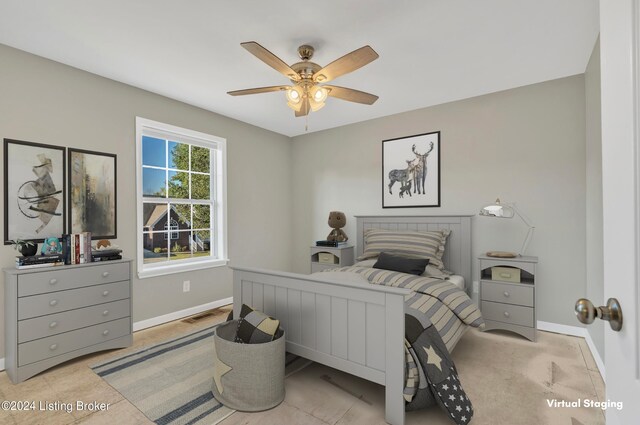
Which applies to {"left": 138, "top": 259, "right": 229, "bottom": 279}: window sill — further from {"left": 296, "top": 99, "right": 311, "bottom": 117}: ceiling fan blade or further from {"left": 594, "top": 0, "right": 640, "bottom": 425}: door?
{"left": 594, "top": 0, "right": 640, "bottom": 425}: door

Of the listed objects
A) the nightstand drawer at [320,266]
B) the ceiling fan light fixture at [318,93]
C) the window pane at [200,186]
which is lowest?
the nightstand drawer at [320,266]

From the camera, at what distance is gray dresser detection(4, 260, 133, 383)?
2.24 meters

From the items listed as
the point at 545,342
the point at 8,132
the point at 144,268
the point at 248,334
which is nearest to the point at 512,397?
the point at 545,342

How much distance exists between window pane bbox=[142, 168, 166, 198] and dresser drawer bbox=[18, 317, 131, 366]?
1370 millimetres

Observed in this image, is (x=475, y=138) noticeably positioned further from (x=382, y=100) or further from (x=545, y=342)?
(x=545, y=342)

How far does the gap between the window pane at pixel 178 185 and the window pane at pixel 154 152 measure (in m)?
0.17

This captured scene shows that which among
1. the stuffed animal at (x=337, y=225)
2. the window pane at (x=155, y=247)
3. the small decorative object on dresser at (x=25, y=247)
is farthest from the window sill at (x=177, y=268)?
the stuffed animal at (x=337, y=225)

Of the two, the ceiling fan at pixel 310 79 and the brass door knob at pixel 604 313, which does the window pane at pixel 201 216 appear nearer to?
the ceiling fan at pixel 310 79

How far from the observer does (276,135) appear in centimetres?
489

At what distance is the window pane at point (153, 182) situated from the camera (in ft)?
11.3

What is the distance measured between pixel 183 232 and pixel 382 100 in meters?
2.84

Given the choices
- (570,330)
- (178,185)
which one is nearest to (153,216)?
(178,185)

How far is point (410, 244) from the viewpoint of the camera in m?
3.47

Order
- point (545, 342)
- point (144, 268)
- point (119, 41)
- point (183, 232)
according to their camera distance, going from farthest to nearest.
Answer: point (183, 232)
point (144, 268)
point (545, 342)
point (119, 41)
